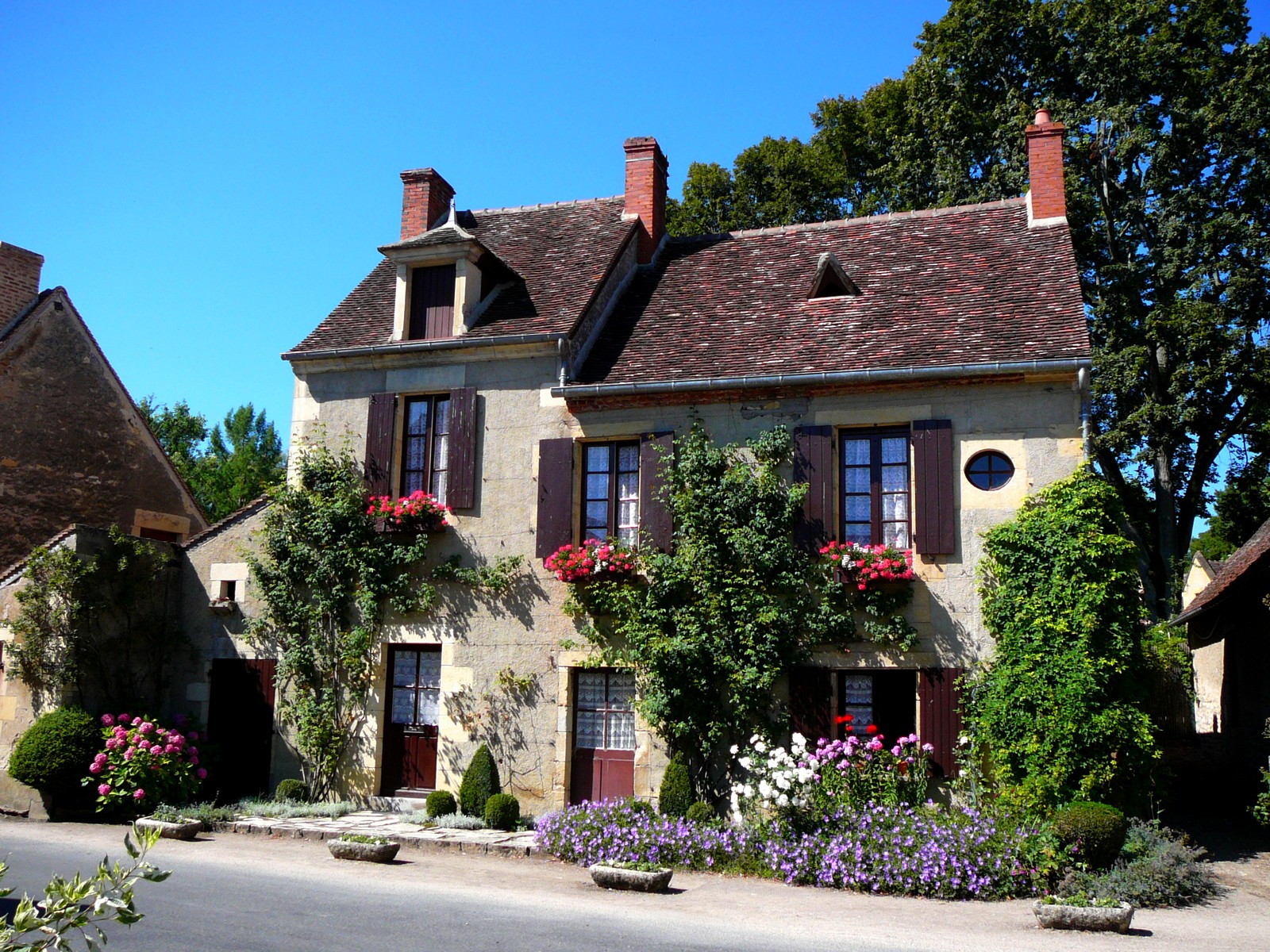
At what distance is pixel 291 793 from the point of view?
499 inches

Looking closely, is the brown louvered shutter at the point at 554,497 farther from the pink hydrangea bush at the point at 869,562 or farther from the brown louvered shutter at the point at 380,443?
the pink hydrangea bush at the point at 869,562

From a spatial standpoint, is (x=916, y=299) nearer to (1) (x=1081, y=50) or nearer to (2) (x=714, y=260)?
(2) (x=714, y=260)

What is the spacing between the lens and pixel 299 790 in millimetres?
12734

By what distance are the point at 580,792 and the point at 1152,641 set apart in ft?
21.9

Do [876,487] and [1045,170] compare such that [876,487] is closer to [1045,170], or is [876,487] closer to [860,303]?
[860,303]

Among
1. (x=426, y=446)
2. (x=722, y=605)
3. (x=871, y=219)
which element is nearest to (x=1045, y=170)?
(x=871, y=219)

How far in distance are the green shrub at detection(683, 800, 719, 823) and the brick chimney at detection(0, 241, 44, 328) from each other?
12.8m

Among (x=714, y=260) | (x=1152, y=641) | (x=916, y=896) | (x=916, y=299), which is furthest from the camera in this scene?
(x=714, y=260)

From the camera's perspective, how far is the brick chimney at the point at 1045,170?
1370cm

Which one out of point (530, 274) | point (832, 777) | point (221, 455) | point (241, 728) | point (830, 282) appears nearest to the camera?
point (832, 777)

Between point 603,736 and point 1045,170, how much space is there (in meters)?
9.10

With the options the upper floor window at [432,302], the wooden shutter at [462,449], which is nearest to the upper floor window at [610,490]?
the wooden shutter at [462,449]

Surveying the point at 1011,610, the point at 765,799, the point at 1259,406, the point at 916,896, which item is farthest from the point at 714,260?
the point at 1259,406


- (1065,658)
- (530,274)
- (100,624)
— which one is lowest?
(1065,658)
